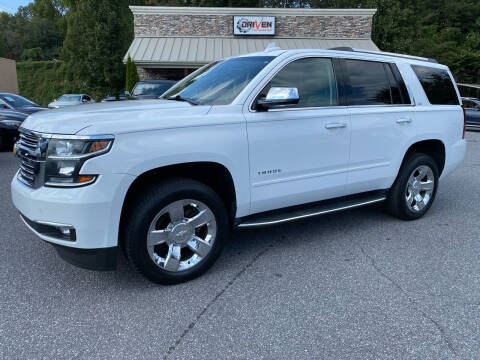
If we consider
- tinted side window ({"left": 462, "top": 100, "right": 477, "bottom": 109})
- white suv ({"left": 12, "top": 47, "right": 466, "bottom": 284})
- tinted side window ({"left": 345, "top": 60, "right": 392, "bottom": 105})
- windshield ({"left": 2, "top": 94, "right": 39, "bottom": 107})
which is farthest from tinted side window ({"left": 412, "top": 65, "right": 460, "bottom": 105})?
tinted side window ({"left": 462, "top": 100, "right": 477, "bottom": 109})

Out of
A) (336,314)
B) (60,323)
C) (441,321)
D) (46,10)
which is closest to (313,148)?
(336,314)

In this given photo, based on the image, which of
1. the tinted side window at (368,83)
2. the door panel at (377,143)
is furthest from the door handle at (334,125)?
the tinted side window at (368,83)

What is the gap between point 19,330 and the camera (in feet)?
7.91

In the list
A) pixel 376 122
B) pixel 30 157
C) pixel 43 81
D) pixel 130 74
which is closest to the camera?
pixel 30 157

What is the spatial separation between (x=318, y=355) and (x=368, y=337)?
0.40 m

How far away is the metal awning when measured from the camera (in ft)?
60.2

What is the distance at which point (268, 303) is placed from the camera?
2770mm

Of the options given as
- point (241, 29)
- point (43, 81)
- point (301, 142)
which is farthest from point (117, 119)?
point (43, 81)

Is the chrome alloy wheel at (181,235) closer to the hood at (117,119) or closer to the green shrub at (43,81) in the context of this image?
the hood at (117,119)

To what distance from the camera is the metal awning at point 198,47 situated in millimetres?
18359

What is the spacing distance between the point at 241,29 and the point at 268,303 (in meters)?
19.9

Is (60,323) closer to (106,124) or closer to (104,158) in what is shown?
(104,158)

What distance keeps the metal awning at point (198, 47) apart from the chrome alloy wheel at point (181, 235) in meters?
16.3

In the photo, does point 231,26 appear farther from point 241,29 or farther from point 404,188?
point 404,188
